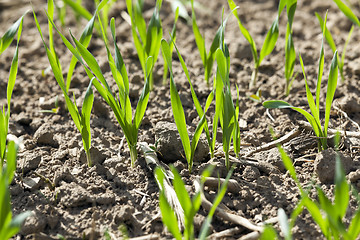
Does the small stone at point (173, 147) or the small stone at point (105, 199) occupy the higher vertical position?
the small stone at point (173, 147)

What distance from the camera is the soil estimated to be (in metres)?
1.52

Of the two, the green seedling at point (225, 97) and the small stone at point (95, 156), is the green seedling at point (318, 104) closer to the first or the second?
the green seedling at point (225, 97)

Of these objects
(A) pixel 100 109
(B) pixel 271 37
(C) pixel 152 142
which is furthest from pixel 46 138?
(B) pixel 271 37

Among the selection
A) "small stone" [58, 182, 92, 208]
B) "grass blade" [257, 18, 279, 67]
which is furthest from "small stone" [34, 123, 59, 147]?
"grass blade" [257, 18, 279, 67]

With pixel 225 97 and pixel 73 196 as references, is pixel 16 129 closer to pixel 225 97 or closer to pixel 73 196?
pixel 73 196

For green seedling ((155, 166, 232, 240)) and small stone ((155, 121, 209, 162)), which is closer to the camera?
green seedling ((155, 166, 232, 240))

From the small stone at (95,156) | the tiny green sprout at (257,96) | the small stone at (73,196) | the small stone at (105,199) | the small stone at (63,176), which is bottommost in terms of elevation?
the small stone at (105,199)

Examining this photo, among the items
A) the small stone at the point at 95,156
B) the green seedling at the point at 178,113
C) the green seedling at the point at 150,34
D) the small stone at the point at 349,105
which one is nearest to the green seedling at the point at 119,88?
the green seedling at the point at 178,113

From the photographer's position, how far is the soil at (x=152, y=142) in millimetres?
1524

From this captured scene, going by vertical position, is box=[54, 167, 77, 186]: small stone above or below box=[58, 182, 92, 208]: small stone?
above

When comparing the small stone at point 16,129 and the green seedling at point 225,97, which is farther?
the small stone at point 16,129

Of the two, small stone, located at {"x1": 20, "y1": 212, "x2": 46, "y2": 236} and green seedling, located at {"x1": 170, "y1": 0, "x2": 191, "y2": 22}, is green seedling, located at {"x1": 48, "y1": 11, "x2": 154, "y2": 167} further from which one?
green seedling, located at {"x1": 170, "y1": 0, "x2": 191, "y2": 22}

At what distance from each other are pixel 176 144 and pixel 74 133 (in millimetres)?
474

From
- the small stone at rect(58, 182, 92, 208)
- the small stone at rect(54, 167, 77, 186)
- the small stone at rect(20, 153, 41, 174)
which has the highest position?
the small stone at rect(20, 153, 41, 174)
